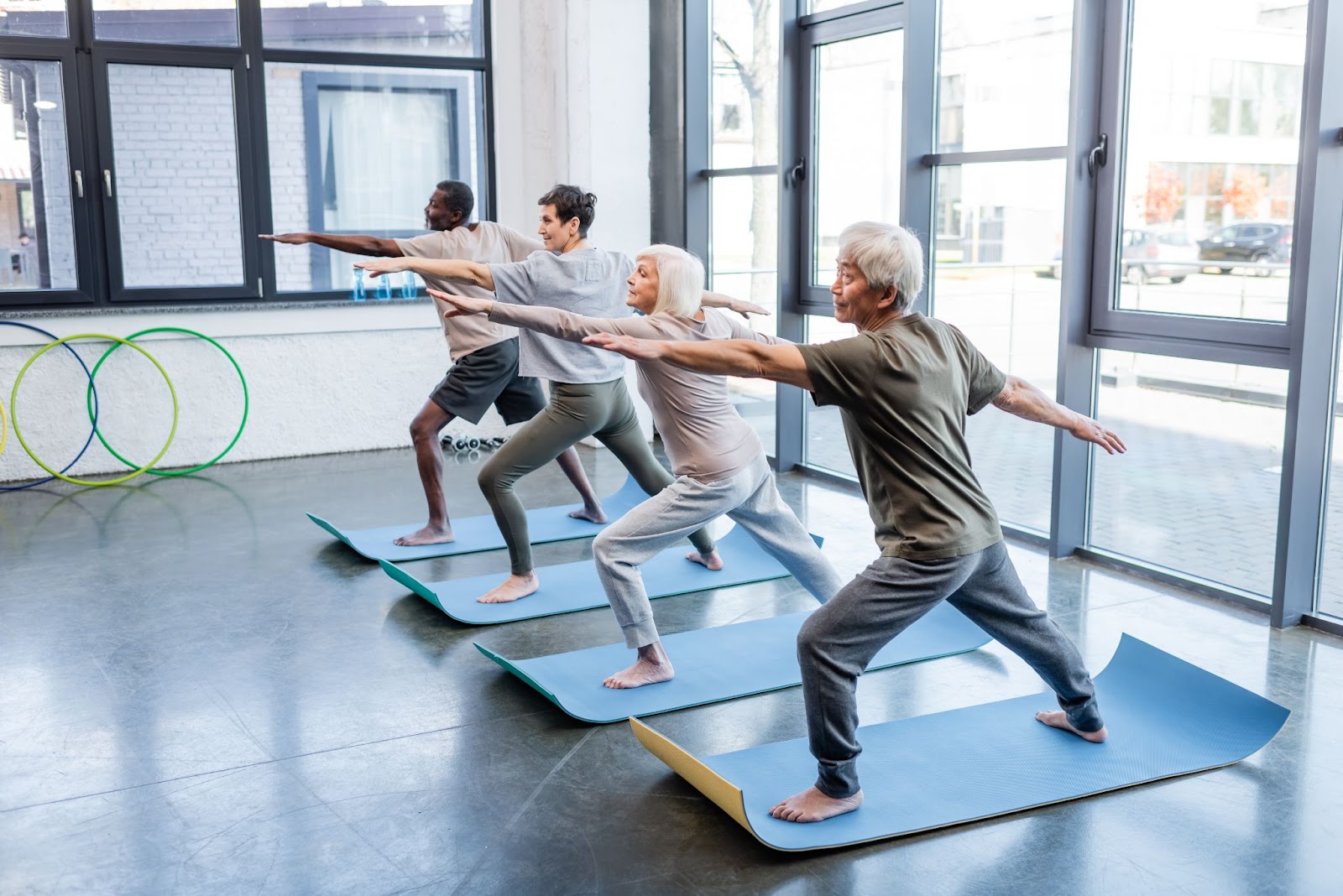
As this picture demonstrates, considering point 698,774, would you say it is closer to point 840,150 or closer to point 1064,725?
point 1064,725

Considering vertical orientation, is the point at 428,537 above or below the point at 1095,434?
below

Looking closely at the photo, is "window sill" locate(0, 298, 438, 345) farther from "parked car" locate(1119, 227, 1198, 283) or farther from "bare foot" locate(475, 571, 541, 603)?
"parked car" locate(1119, 227, 1198, 283)

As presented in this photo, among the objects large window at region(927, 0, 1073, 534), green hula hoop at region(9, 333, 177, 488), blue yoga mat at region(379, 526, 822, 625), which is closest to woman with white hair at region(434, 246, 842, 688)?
blue yoga mat at region(379, 526, 822, 625)

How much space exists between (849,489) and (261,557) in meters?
2.93

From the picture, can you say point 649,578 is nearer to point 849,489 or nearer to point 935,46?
point 849,489

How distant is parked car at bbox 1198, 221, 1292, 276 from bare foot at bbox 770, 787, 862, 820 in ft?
8.69

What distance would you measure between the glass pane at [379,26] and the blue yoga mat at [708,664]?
4.91 metres

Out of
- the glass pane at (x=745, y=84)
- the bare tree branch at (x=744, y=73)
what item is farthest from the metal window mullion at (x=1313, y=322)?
the bare tree branch at (x=744, y=73)

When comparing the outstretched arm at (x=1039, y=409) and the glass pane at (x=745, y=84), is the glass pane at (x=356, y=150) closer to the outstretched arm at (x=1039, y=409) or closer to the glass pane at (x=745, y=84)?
the glass pane at (x=745, y=84)

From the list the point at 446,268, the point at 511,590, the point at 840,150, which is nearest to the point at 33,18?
the point at 446,268

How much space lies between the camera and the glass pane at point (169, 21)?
6.99 metres

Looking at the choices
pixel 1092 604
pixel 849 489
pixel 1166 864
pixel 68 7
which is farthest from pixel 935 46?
pixel 68 7

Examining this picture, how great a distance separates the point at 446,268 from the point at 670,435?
106 centimetres

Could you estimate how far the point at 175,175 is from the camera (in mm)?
7254
